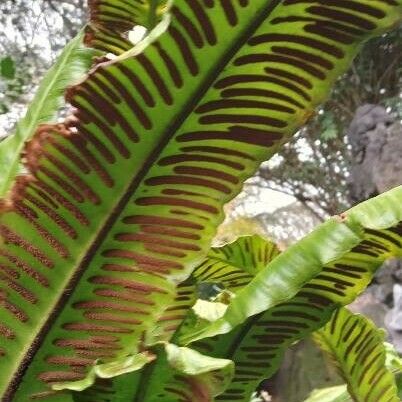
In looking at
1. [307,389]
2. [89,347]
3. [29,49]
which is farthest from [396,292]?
[29,49]

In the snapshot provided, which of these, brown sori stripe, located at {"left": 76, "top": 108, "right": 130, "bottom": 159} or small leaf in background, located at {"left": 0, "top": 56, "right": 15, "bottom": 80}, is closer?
brown sori stripe, located at {"left": 76, "top": 108, "right": 130, "bottom": 159}

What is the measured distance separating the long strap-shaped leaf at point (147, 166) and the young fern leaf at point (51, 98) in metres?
0.22

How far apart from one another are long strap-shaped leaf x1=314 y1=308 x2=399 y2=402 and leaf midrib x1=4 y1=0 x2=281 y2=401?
40 centimetres

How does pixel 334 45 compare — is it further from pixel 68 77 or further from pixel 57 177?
pixel 68 77

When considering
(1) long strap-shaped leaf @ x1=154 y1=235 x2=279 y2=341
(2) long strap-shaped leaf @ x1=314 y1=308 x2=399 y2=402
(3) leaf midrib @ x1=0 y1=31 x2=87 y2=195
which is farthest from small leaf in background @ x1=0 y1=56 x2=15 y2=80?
(2) long strap-shaped leaf @ x1=314 y1=308 x2=399 y2=402

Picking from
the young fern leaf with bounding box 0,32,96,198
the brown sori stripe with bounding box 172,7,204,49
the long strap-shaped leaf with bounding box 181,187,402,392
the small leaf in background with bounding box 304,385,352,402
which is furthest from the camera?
the small leaf in background with bounding box 304,385,352,402

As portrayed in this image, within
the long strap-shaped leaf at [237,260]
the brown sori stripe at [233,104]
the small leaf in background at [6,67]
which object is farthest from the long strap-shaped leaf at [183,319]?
the small leaf in background at [6,67]

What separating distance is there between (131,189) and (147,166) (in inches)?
1.0

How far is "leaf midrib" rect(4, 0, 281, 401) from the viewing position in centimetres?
53

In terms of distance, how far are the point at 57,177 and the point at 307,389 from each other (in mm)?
3342

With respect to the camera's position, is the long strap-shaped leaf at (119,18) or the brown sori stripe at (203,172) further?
the long strap-shaped leaf at (119,18)

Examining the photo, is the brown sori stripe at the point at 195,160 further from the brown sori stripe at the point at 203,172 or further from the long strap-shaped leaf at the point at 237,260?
the long strap-shaped leaf at the point at 237,260

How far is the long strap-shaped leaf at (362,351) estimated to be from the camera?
87 cm

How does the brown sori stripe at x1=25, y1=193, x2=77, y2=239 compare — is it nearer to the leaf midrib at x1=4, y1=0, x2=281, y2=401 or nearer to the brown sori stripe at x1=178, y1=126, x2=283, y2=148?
the leaf midrib at x1=4, y1=0, x2=281, y2=401
